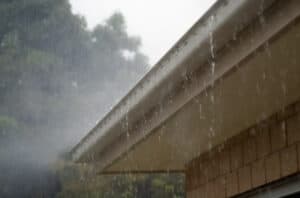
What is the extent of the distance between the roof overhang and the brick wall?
0.06 m

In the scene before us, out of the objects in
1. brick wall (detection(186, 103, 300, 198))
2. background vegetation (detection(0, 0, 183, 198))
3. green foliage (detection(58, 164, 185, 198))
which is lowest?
brick wall (detection(186, 103, 300, 198))

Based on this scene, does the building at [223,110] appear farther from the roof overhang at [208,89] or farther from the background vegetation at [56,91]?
the background vegetation at [56,91]

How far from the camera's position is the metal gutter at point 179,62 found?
254 cm

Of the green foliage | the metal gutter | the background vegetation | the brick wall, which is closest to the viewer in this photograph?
the metal gutter

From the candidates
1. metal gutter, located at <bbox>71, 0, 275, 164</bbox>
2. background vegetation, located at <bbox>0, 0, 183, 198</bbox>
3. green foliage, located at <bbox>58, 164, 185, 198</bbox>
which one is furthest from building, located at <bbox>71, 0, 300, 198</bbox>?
green foliage, located at <bbox>58, 164, 185, 198</bbox>

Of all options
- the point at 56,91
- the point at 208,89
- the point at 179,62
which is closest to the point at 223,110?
the point at 208,89

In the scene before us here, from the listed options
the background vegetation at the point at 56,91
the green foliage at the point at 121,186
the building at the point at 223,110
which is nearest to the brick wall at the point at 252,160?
the building at the point at 223,110

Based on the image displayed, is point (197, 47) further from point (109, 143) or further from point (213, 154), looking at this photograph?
point (109, 143)

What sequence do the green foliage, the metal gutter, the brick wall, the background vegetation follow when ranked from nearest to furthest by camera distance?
the metal gutter, the brick wall, the green foliage, the background vegetation

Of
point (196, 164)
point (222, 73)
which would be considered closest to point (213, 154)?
point (196, 164)

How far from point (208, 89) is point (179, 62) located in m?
0.24

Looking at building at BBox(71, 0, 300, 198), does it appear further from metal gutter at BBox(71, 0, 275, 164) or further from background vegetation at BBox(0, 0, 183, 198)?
background vegetation at BBox(0, 0, 183, 198)

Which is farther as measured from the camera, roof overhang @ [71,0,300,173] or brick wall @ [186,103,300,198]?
brick wall @ [186,103,300,198]

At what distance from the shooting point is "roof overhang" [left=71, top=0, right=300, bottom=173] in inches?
101
